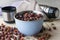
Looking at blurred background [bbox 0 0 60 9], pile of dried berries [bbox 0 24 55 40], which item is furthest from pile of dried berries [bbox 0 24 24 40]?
blurred background [bbox 0 0 60 9]

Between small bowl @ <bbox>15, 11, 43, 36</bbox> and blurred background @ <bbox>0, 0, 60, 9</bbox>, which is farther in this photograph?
blurred background @ <bbox>0, 0, 60, 9</bbox>

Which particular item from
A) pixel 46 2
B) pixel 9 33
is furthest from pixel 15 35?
pixel 46 2

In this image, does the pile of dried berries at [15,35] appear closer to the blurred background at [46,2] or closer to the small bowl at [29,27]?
the small bowl at [29,27]

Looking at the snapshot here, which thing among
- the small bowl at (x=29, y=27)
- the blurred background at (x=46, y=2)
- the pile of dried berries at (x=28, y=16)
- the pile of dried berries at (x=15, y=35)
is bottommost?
the pile of dried berries at (x=15, y=35)

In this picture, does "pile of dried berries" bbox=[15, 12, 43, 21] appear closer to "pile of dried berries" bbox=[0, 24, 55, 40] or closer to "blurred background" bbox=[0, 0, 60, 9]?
"pile of dried berries" bbox=[0, 24, 55, 40]

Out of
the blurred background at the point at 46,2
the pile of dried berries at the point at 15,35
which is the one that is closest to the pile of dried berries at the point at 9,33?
the pile of dried berries at the point at 15,35

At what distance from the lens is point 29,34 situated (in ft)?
2.63

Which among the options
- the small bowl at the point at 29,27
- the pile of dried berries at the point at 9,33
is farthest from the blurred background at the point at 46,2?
the small bowl at the point at 29,27

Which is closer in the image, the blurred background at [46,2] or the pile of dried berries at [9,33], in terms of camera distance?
the pile of dried berries at [9,33]

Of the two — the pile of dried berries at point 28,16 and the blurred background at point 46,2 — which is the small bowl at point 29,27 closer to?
the pile of dried berries at point 28,16

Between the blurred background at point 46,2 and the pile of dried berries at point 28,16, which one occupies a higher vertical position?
the blurred background at point 46,2

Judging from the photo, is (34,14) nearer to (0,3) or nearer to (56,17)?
(56,17)

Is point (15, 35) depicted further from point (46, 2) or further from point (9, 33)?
point (46, 2)

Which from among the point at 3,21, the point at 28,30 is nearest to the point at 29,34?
the point at 28,30
